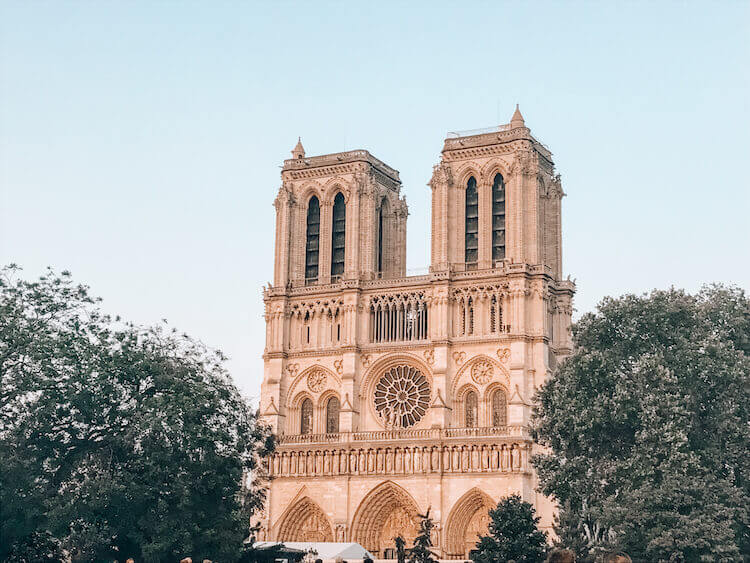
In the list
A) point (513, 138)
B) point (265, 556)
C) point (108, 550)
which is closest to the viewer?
point (108, 550)

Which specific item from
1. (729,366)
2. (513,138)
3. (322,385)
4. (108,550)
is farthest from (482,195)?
(108,550)

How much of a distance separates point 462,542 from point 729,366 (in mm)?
20246

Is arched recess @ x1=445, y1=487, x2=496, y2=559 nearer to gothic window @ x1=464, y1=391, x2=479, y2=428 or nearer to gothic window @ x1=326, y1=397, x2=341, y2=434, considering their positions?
gothic window @ x1=464, y1=391, x2=479, y2=428

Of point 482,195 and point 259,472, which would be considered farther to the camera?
point 482,195

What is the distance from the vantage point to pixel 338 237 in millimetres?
66875

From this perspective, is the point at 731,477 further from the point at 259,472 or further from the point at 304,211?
the point at 304,211

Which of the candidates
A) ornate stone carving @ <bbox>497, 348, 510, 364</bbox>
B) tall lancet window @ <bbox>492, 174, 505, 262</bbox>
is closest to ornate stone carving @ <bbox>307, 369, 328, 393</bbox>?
ornate stone carving @ <bbox>497, 348, 510, 364</bbox>

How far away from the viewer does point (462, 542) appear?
2314 inches

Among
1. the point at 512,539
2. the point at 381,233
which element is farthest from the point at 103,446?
the point at 381,233

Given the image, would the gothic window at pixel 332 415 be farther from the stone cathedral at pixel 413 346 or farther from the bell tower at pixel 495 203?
A: the bell tower at pixel 495 203

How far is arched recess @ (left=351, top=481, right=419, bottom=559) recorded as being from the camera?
6050 cm

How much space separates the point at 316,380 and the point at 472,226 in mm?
12060

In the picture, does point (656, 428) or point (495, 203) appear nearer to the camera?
point (656, 428)

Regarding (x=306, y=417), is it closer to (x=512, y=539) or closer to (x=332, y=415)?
(x=332, y=415)
